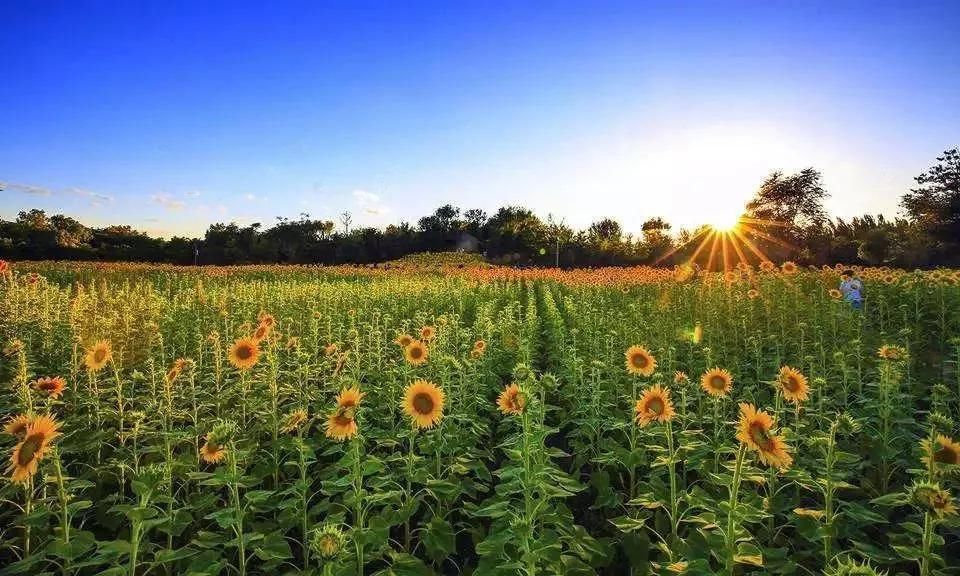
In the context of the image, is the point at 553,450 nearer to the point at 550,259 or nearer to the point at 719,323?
the point at 719,323

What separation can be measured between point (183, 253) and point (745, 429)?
52533mm

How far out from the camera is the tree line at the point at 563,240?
2814 cm

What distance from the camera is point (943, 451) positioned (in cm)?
204

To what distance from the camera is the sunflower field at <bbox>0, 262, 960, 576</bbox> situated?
2131 millimetres

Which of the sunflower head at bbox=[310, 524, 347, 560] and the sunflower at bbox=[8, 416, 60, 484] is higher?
the sunflower at bbox=[8, 416, 60, 484]

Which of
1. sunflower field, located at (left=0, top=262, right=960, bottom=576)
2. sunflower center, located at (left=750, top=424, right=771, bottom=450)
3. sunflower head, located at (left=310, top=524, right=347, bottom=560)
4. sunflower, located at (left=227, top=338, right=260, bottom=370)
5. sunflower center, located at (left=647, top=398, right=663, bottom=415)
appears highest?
sunflower, located at (left=227, top=338, right=260, bottom=370)

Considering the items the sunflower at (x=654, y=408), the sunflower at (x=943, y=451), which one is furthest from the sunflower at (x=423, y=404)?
the sunflower at (x=943, y=451)

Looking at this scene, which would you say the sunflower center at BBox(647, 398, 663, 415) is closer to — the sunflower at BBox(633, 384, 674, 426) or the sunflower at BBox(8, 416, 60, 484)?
the sunflower at BBox(633, 384, 674, 426)

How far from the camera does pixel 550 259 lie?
43000 millimetres

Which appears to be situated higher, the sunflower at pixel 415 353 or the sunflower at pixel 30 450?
the sunflower at pixel 415 353

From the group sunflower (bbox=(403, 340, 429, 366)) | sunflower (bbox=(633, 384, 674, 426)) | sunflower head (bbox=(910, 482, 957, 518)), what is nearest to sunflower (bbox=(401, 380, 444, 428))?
sunflower (bbox=(403, 340, 429, 366))

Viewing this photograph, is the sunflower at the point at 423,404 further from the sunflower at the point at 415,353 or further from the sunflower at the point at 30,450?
the sunflower at the point at 30,450

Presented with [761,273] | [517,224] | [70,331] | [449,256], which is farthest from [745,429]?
[517,224]

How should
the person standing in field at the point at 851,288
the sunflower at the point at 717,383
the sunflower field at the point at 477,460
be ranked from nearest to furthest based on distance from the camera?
the sunflower field at the point at 477,460
the sunflower at the point at 717,383
the person standing in field at the point at 851,288
